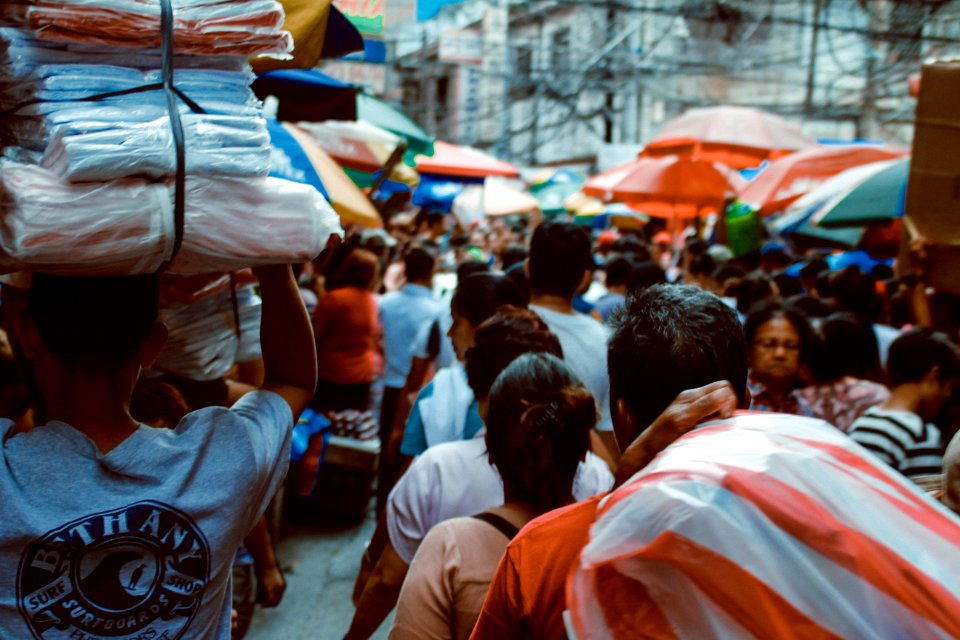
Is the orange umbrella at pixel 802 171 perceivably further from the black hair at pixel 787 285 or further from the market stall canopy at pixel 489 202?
the market stall canopy at pixel 489 202

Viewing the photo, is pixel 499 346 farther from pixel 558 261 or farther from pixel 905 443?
pixel 905 443

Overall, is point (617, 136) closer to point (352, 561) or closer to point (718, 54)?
point (718, 54)

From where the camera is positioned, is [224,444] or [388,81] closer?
[224,444]

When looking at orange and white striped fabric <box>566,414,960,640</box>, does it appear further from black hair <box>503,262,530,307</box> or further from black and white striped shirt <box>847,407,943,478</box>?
black hair <box>503,262,530,307</box>

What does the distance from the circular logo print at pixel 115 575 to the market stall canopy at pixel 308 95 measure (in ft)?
12.4

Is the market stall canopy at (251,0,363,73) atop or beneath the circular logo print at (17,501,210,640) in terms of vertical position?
atop

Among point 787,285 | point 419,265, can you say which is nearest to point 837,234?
point 787,285

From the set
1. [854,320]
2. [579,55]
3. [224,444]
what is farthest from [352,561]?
[579,55]

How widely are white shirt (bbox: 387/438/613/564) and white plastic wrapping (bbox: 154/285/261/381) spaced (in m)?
0.87

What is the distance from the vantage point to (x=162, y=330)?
1.75m

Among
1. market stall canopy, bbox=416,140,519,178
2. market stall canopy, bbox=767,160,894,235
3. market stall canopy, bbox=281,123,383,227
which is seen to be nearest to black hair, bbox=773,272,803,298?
market stall canopy, bbox=767,160,894,235

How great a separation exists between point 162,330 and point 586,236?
2651 millimetres

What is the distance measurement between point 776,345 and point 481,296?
1.44 metres

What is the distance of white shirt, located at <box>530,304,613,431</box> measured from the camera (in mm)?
3781
